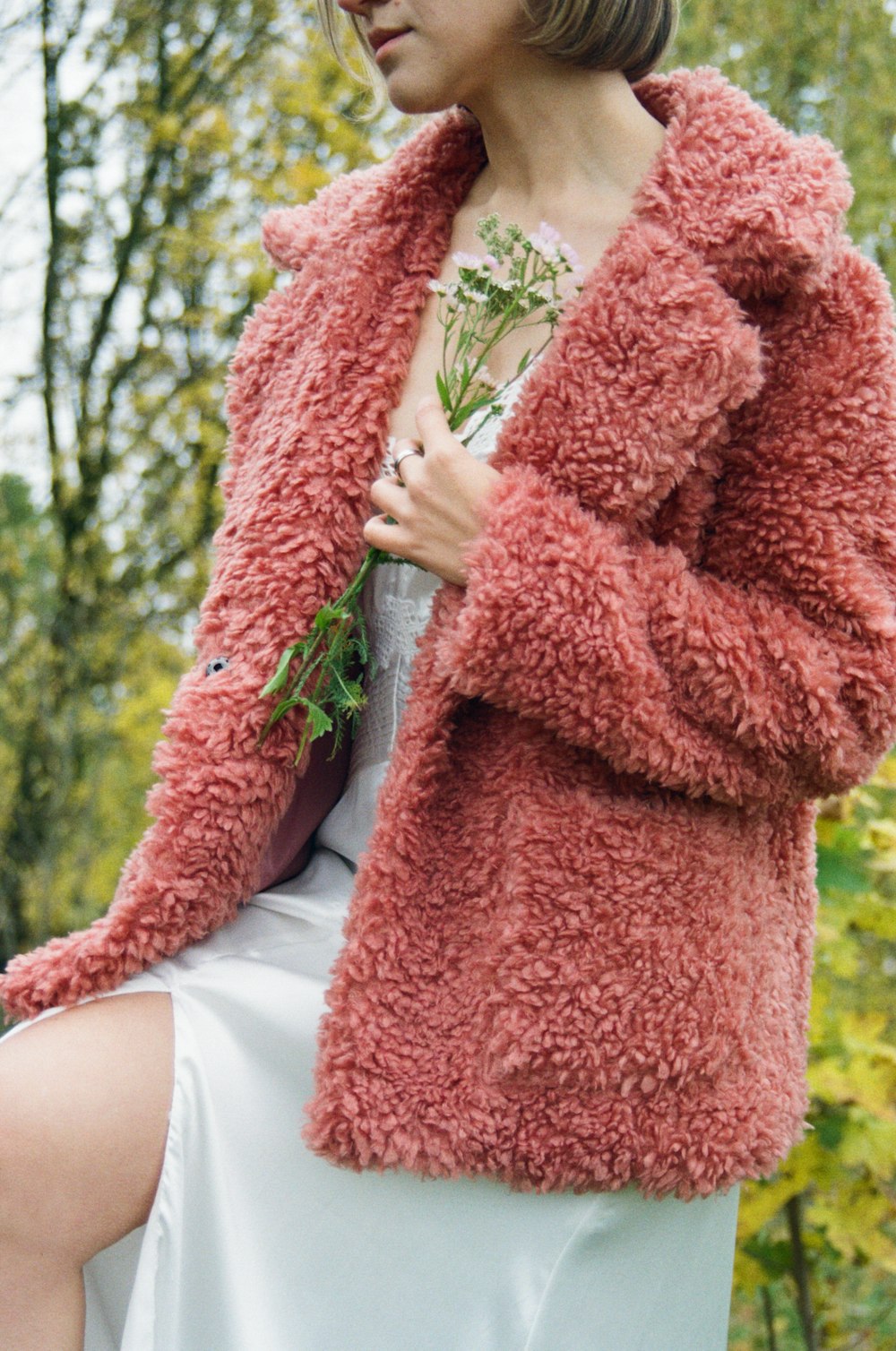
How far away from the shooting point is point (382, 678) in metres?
1.50

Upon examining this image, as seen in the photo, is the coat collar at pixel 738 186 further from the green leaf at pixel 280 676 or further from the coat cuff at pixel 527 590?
the green leaf at pixel 280 676

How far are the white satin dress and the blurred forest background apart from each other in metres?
1.61

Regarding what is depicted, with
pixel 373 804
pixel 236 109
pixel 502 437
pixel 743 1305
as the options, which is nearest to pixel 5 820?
pixel 236 109

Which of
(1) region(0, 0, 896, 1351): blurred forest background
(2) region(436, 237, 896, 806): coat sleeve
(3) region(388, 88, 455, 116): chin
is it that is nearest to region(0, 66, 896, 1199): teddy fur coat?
(2) region(436, 237, 896, 806): coat sleeve

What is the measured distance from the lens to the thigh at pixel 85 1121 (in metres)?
1.22

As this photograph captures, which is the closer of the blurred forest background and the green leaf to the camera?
the green leaf

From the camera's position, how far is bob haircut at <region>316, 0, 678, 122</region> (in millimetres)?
1399

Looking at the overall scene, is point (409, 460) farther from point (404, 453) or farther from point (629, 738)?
point (629, 738)

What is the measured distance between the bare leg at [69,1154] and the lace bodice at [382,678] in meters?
0.31

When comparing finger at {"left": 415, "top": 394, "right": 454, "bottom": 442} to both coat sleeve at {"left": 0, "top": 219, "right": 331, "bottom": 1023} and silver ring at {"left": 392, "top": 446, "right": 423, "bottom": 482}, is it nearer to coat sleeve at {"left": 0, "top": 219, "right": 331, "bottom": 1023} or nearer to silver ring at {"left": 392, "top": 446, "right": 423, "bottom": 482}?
silver ring at {"left": 392, "top": 446, "right": 423, "bottom": 482}

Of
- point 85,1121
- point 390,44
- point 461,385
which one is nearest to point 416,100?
point 390,44

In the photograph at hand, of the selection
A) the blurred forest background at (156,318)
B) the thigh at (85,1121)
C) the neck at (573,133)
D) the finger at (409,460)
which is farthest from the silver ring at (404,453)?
the blurred forest background at (156,318)

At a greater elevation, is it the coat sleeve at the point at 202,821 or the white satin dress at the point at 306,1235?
the coat sleeve at the point at 202,821

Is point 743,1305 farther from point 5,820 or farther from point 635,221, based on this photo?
point 635,221
